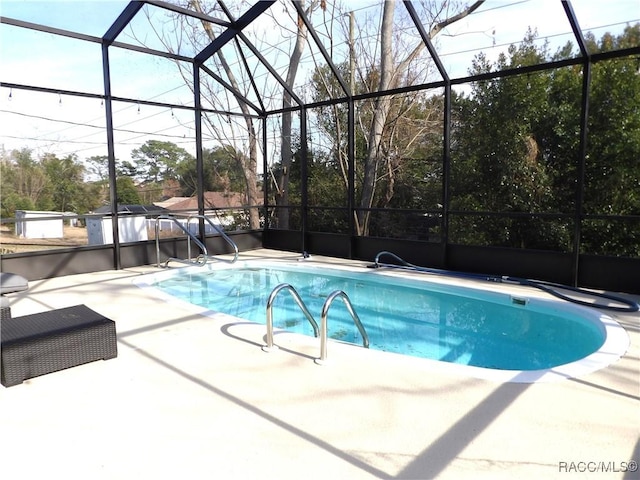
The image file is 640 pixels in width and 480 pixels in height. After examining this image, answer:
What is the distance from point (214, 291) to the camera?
6289 millimetres

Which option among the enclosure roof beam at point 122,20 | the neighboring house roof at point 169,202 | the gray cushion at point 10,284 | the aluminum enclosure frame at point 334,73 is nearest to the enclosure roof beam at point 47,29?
the aluminum enclosure frame at point 334,73

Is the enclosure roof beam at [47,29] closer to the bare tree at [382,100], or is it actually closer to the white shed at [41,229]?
the white shed at [41,229]

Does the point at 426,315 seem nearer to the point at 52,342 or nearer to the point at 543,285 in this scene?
the point at 543,285

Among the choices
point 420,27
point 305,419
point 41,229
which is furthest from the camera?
point 41,229

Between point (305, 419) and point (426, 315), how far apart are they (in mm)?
3164

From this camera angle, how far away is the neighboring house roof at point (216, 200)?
→ 32.9 ft

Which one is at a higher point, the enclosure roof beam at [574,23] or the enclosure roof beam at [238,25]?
the enclosure roof beam at [238,25]

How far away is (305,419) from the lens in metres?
2.30

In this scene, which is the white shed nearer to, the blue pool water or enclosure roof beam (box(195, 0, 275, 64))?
the blue pool water

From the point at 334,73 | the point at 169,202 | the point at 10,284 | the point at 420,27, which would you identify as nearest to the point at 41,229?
the point at 169,202

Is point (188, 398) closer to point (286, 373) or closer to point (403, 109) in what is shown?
point (286, 373)

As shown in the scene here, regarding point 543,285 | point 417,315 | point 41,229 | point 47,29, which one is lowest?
point 417,315

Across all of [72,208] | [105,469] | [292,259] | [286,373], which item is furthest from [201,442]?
[72,208]

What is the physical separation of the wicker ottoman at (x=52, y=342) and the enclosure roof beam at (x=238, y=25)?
4.43m
